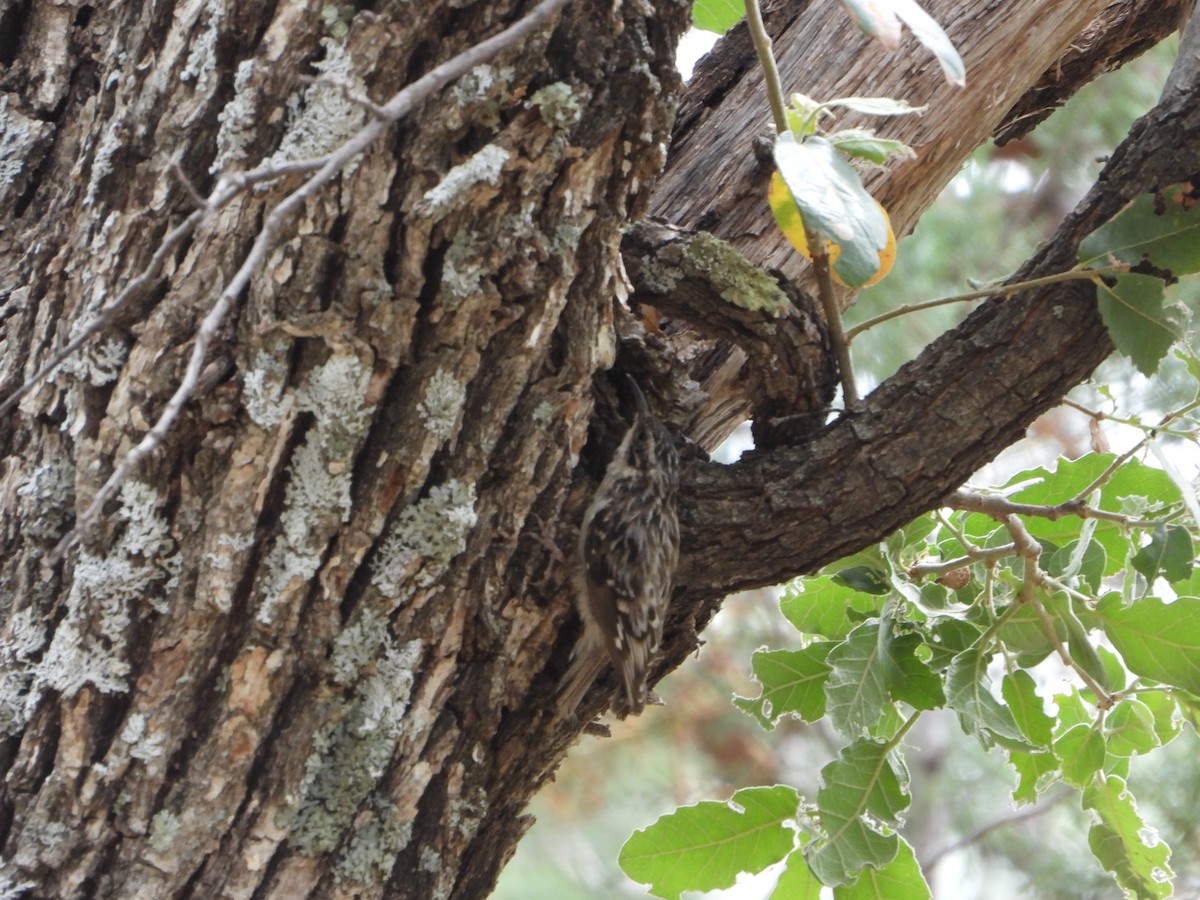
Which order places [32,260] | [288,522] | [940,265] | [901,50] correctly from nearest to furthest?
[288,522] → [32,260] → [901,50] → [940,265]

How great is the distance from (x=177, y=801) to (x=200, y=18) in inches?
36.4

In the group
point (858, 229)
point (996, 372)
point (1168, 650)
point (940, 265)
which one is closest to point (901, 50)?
point (996, 372)

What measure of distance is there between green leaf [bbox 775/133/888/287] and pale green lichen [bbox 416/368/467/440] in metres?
0.46

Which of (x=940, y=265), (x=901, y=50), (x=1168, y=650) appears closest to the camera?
(x=1168, y=650)

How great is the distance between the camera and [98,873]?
1426mm

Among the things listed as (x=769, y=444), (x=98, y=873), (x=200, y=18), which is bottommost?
(x=98, y=873)

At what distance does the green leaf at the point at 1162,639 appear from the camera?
1.74 metres

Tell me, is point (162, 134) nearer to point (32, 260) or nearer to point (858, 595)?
point (32, 260)

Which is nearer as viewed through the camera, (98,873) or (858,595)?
(98,873)

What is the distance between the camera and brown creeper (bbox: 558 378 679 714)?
70.2 inches

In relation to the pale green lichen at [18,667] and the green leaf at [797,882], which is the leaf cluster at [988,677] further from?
the pale green lichen at [18,667]

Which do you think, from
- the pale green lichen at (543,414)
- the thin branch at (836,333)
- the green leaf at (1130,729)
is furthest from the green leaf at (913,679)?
the pale green lichen at (543,414)

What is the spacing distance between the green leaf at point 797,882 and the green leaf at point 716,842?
3 centimetres

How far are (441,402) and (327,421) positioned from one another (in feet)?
0.45
